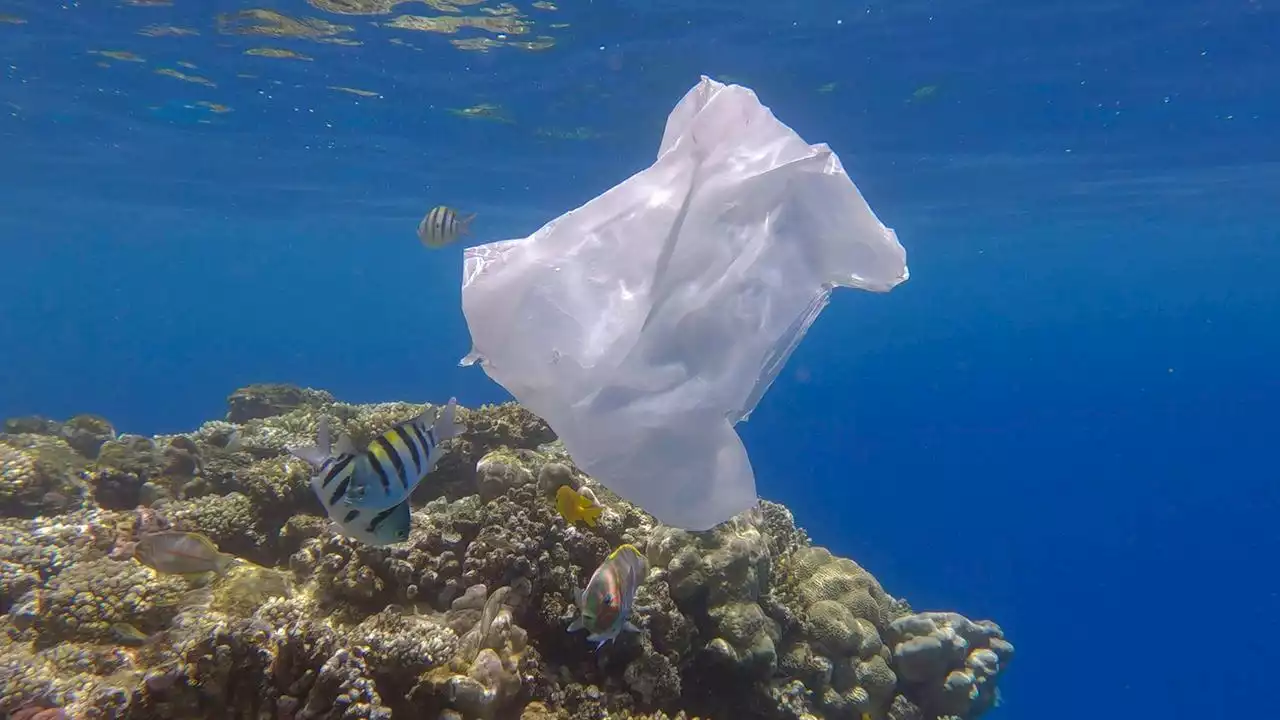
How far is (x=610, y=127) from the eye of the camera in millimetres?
22266

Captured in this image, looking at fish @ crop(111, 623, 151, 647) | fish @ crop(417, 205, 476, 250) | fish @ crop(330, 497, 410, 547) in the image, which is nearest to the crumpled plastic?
fish @ crop(330, 497, 410, 547)

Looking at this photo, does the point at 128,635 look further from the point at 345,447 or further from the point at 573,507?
the point at 573,507

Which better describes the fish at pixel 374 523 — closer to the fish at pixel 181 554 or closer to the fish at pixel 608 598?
the fish at pixel 608 598

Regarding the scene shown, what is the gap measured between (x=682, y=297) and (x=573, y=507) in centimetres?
227

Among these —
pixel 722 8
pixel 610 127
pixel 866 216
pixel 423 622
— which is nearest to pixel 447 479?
pixel 423 622

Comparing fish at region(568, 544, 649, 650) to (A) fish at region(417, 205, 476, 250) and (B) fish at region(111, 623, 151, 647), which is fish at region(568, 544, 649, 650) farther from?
(A) fish at region(417, 205, 476, 250)

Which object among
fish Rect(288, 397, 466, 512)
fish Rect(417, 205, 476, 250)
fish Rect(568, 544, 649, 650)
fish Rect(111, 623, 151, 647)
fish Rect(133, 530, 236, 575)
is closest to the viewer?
fish Rect(288, 397, 466, 512)

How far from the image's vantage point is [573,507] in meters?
5.37

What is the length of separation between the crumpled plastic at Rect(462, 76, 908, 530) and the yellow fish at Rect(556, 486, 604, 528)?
181cm

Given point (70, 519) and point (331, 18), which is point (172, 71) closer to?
point (331, 18)

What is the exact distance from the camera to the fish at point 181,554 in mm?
5160

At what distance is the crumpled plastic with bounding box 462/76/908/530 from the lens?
3.43 m

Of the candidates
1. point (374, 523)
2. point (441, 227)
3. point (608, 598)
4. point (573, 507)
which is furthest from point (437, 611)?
point (441, 227)

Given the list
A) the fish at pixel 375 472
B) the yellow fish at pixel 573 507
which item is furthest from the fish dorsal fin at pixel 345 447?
the yellow fish at pixel 573 507
